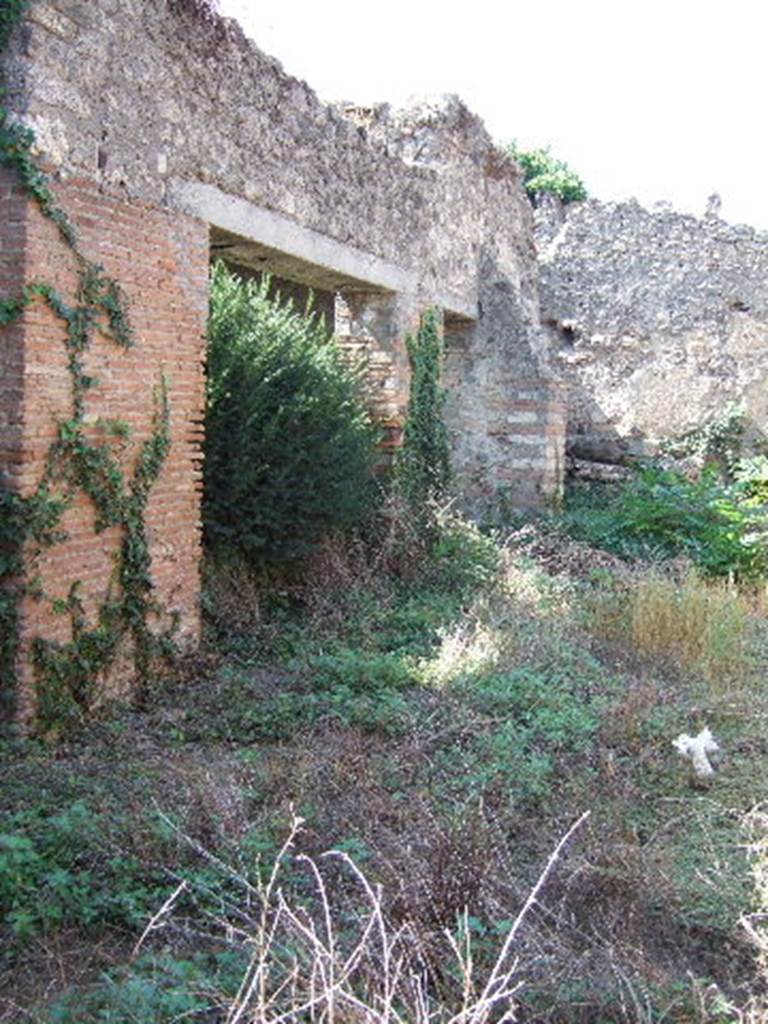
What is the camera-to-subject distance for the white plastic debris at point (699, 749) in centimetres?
513

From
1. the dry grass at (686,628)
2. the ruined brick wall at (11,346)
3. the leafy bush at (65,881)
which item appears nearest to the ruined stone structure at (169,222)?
the ruined brick wall at (11,346)

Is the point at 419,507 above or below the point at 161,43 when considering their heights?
below

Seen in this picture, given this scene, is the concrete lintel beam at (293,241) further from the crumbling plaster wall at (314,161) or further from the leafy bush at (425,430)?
the leafy bush at (425,430)

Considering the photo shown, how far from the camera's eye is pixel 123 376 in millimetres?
6066

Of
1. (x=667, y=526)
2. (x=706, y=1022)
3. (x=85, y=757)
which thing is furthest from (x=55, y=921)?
(x=667, y=526)

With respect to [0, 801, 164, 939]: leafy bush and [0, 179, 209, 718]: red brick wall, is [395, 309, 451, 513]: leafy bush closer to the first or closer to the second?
[0, 179, 209, 718]: red brick wall

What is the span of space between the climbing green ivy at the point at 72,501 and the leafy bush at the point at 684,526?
5776 millimetres

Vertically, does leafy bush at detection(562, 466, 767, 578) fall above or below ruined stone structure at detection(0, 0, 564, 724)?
below

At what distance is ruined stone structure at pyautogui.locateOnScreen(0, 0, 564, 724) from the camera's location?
538 centimetres

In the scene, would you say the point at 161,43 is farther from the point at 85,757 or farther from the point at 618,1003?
the point at 618,1003

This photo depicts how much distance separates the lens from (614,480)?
45.2 feet

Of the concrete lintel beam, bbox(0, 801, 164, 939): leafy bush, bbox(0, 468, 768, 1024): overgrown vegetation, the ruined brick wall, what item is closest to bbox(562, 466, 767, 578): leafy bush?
bbox(0, 468, 768, 1024): overgrown vegetation

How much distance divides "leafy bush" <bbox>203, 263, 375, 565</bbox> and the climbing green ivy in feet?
2.73

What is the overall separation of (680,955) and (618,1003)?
0.59 meters
